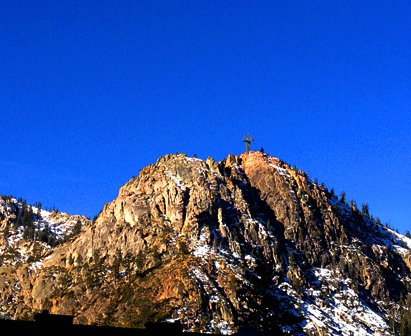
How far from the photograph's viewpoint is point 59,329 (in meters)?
36.4

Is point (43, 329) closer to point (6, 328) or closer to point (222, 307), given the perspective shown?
point (6, 328)

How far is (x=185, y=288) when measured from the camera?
194 metres

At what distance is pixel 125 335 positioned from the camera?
38438mm

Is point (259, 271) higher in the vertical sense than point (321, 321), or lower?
lower

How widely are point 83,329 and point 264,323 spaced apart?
45.5m

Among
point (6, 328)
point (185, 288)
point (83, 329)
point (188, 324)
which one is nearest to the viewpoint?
point (6, 328)

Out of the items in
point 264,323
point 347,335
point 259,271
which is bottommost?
point 264,323

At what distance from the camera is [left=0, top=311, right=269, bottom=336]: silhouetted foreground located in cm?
3506

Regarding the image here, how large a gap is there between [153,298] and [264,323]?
121 metres

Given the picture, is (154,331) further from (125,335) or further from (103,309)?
(103,309)

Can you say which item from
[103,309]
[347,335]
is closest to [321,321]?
[347,335]

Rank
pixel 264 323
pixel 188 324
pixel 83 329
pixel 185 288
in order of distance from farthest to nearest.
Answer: pixel 185 288 → pixel 188 324 → pixel 264 323 → pixel 83 329

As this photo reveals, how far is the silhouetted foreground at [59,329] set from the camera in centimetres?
3506

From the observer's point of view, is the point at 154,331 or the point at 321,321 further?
the point at 321,321
